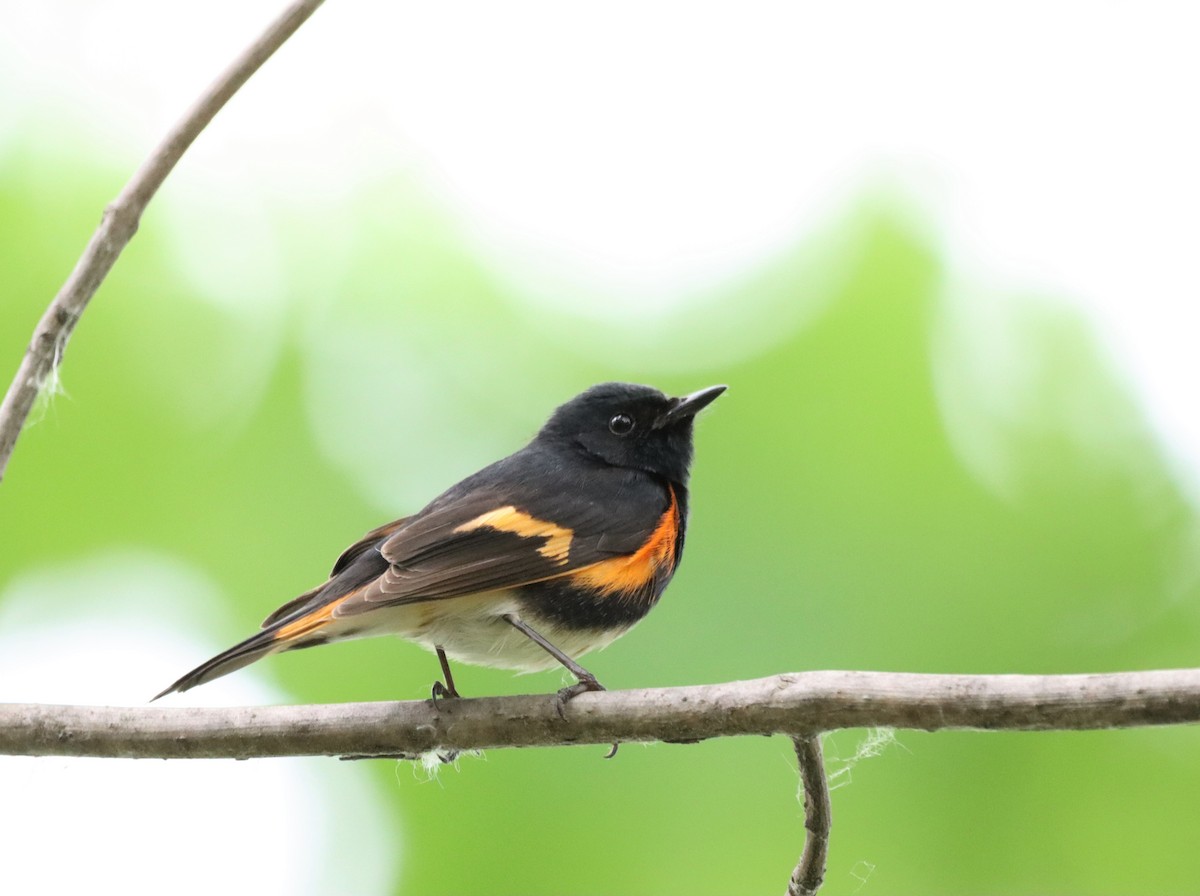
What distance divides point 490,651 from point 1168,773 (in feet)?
9.00

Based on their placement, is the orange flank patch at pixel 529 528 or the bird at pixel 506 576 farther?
the orange flank patch at pixel 529 528

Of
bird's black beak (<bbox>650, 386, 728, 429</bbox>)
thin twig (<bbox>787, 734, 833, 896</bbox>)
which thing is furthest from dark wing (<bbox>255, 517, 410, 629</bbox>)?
thin twig (<bbox>787, 734, 833, 896</bbox>)

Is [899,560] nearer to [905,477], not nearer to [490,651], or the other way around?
[905,477]

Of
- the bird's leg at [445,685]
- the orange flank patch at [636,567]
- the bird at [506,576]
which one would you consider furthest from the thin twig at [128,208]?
the orange flank patch at [636,567]

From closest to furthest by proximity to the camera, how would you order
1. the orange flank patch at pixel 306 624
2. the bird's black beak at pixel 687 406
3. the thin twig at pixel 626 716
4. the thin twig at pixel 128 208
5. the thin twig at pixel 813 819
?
the thin twig at pixel 626 716
the thin twig at pixel 813 819
the thin twig at pixel 128 208
the orange flank patch at pixel 306 624
the bird's black beak at pixel 687 406

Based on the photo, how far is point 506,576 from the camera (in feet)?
8.43

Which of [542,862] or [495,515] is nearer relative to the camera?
[495,515]

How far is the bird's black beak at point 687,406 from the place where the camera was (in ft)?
10.6

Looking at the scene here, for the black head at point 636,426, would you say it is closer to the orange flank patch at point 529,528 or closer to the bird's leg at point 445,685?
the orange flank patch at point 529,528

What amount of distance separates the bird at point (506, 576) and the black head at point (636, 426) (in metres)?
0.14

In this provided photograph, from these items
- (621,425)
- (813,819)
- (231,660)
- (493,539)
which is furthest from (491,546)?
(813,819)

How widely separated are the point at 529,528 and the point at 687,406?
2.33 ft

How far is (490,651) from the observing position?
2.76m

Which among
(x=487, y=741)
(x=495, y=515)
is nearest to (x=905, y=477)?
(x=495, y=515)
